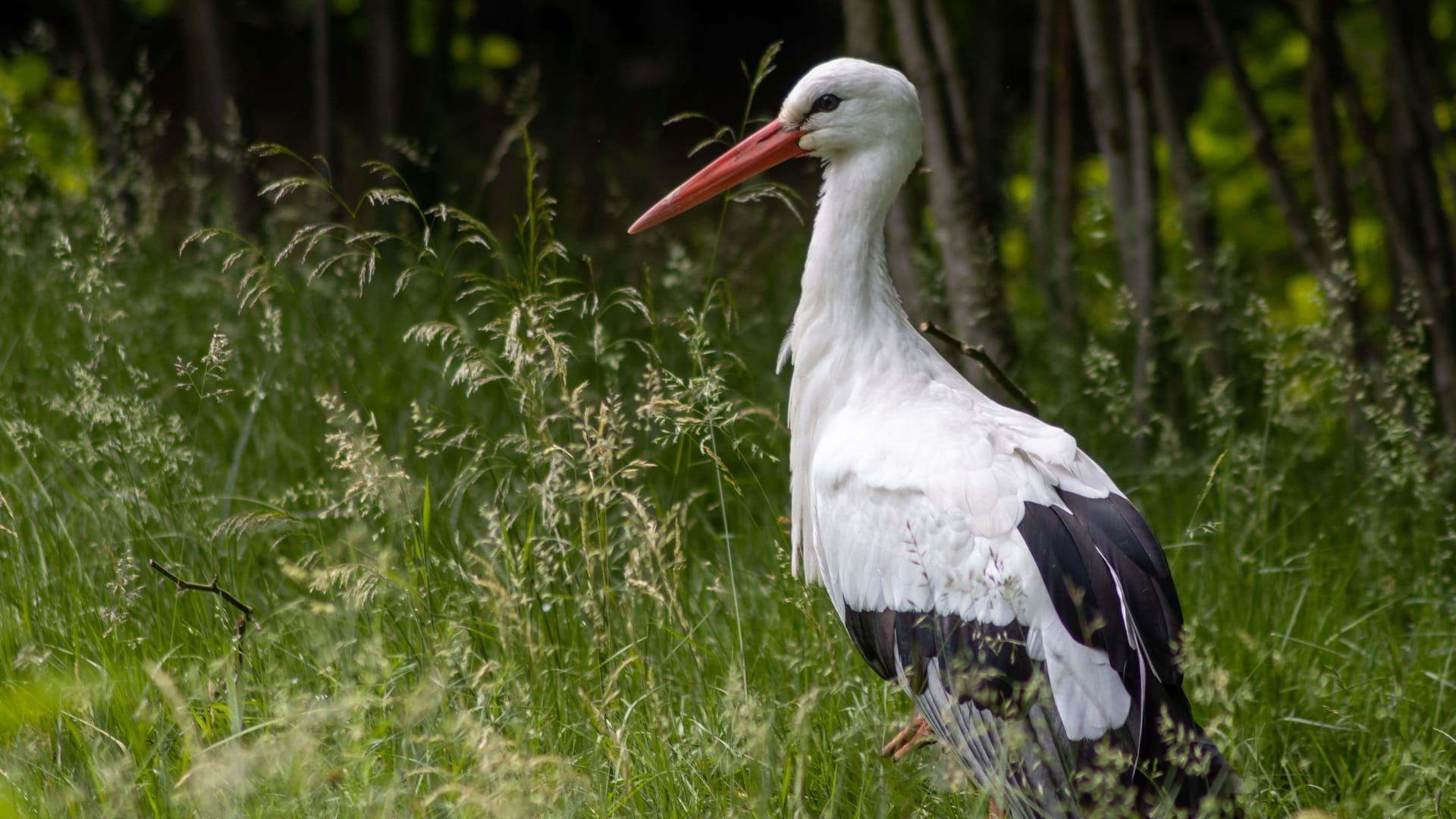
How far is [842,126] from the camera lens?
326 centimetres

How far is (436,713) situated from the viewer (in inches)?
101

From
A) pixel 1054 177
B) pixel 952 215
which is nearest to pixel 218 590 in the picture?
pixel 952 215

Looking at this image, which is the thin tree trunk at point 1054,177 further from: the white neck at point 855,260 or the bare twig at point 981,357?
the white neck at point 855,260

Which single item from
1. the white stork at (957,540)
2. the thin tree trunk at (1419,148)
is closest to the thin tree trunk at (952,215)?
the white stork at (957,540)

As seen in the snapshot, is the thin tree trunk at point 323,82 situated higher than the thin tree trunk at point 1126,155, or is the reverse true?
the thin tree trunk at point 323,82

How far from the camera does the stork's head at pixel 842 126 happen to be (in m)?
3.23

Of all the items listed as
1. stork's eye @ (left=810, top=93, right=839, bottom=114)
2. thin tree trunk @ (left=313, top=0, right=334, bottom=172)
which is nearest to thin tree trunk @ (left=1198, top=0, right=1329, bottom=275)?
stork's eye @ (left=810, top=93, right=839, bottom=114)

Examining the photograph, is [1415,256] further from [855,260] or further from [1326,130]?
[855,260]

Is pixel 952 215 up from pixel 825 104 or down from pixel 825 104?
down

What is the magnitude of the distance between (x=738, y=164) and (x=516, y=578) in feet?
3.96

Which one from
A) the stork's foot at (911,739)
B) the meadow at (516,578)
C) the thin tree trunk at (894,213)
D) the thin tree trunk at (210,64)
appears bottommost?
the stork's foot at (911,739)

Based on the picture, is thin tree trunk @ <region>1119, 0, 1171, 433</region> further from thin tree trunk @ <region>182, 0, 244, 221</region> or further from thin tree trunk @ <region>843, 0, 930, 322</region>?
thin tree trunk @ <region>182, 0, 244, 221</region>

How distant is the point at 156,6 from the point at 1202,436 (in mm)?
6226

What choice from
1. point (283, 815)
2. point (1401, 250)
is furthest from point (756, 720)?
point (1401, 250)
